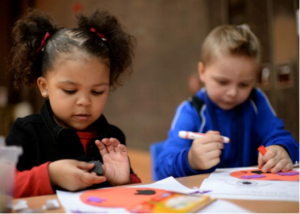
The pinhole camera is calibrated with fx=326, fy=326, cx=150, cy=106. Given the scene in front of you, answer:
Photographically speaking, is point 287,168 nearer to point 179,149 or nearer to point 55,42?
point 179,149

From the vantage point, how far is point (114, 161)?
0.87 m

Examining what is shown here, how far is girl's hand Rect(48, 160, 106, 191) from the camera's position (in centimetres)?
67

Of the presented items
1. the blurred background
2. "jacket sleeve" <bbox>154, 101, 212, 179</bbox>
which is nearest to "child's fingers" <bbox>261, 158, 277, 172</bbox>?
"jacket sleeve" <bbox>154, 101, 212, 179</bbox>

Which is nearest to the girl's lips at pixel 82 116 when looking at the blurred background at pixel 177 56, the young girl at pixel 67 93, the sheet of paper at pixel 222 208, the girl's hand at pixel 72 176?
the young girl at pixel 67 93

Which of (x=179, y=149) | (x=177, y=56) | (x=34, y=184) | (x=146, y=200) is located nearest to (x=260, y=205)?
(x=146, y=200)

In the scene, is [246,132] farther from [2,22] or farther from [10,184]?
[2,22]

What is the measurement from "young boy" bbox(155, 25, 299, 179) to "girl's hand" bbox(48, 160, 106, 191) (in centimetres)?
45

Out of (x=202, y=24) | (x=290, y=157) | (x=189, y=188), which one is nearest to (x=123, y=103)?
(x=202, y=24)

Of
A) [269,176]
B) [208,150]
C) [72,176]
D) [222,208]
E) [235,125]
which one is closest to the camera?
[222,208]

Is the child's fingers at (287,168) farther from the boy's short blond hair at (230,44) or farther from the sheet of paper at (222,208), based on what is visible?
the boy's short blond hair at (230,44)

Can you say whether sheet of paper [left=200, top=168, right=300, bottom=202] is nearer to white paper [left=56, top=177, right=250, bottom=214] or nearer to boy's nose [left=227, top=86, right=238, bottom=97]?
white paper [left=56, top=177, right=250, bottom=214]

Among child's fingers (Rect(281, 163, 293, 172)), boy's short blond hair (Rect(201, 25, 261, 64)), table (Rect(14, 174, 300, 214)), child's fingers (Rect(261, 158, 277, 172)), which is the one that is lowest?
child's fingers (Rect(281, 163, 293, 172))

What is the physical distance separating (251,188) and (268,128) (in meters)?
0.65

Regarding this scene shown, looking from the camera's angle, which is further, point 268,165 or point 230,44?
point 230,44
